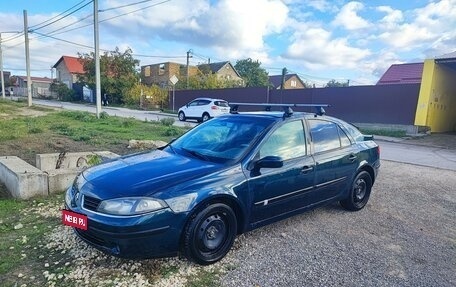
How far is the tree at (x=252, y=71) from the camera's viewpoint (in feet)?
199

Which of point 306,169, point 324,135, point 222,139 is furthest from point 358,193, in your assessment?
point 222,139

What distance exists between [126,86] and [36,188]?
36091 mm

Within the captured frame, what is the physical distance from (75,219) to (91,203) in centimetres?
23

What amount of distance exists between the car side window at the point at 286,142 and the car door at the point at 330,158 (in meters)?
0.22

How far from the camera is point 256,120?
4062 mm

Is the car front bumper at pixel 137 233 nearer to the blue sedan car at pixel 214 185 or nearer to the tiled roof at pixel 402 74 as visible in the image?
the blue sedan car at pixel 214 185

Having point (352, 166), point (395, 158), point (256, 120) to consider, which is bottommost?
point (395, 158)

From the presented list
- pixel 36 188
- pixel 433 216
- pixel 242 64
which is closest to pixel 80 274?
pixel 36 188

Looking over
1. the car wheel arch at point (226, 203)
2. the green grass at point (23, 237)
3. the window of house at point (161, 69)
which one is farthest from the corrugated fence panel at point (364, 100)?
the window of house at point (161, 69)

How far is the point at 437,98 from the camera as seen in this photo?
17.7 meters

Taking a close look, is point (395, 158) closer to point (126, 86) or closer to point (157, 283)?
point (157, 283)

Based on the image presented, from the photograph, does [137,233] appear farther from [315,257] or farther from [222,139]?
[315,257]

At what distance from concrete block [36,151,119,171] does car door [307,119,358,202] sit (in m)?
3.74

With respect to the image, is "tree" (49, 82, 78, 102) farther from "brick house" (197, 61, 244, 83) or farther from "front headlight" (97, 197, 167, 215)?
"front headlight" (97, 197, 167, 215)
